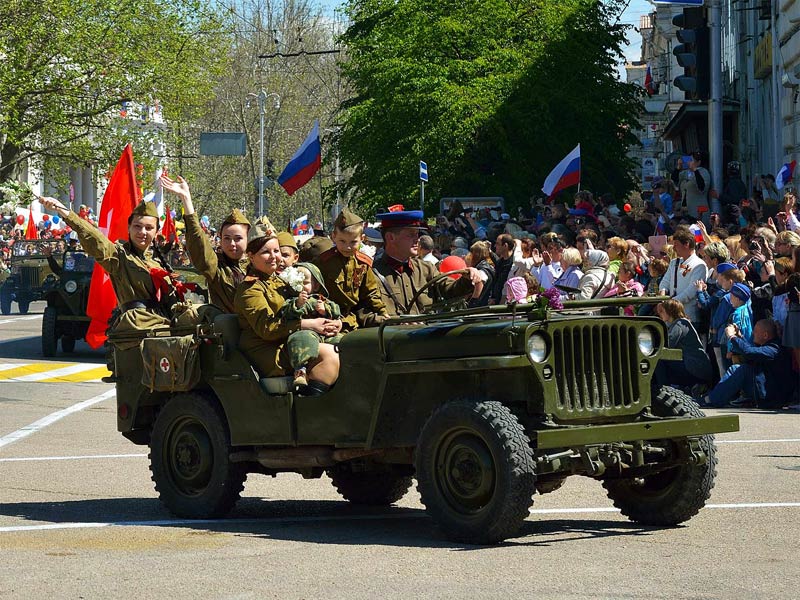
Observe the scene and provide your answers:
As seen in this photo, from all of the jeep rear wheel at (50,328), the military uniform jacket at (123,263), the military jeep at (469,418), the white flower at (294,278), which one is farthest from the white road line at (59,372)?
the white flower at (294,278)

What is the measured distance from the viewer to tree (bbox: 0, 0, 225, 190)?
49.9 m

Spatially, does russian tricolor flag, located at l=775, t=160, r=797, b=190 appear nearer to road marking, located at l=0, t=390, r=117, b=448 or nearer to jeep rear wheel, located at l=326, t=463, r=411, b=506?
road marking, located at l=0, t=390, r=117, b=448

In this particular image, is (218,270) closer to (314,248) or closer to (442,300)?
(314,248)

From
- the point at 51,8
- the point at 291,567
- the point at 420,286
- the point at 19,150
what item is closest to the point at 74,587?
the point at 291,567

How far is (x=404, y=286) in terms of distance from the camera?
997 centimetres

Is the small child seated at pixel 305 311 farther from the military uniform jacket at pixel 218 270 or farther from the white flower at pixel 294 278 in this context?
the military uniform jacket at pixel 218 270

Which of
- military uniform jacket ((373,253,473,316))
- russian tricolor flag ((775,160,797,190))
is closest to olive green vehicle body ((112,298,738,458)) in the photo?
military uniform jacket ((373,253,473,316))

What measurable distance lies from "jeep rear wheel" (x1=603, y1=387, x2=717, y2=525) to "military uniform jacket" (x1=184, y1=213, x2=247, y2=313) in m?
2.62

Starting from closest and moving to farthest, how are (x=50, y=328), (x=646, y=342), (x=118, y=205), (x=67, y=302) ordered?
(x=646, y=342) → (x=118, y=205) → (x=67, y=302) → (x=50, y=328)

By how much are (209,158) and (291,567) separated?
78.7 meters

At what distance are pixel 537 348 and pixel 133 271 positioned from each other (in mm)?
3809

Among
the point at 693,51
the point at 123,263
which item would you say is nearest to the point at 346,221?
the point at 123,263

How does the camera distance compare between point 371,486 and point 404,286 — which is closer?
point 404,286

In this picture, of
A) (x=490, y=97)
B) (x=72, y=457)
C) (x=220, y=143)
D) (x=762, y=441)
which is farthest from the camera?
(x=220, y=143)
